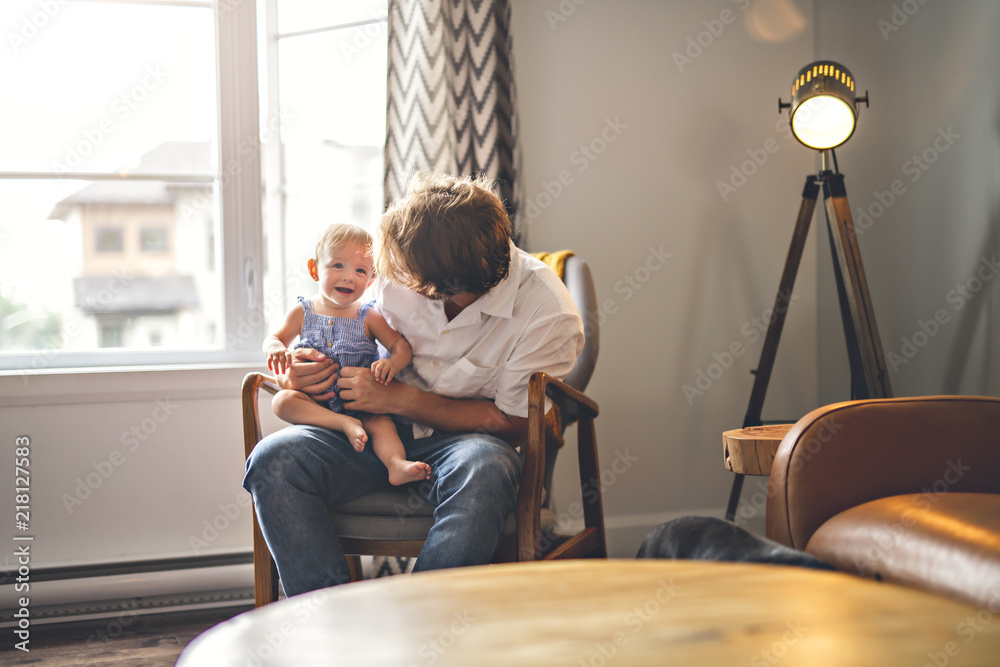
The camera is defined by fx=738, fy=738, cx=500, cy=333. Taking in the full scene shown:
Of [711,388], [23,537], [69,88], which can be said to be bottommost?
[23,537]

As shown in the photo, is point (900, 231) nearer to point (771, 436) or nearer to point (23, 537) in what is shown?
point (771, 436)

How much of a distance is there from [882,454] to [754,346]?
1.41 m

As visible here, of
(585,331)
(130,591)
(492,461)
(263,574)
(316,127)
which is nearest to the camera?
(492,461)

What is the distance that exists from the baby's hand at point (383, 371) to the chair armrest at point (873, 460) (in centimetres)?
77

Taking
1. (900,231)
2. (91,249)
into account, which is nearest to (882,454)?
(900,231)

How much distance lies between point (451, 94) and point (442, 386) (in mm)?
993

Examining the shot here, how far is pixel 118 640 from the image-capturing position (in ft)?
6.30

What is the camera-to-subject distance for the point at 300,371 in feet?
5.08

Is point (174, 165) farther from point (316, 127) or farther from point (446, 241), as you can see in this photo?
point (446, 241)

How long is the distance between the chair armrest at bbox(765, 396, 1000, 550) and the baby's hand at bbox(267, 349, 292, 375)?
0.99 meters

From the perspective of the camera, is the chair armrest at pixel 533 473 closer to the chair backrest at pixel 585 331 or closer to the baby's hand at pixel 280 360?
the chair backrest at pixel 585 331

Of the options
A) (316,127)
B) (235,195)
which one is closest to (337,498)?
(235,195)

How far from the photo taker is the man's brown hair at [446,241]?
1.47m

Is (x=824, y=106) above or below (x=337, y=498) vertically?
above
